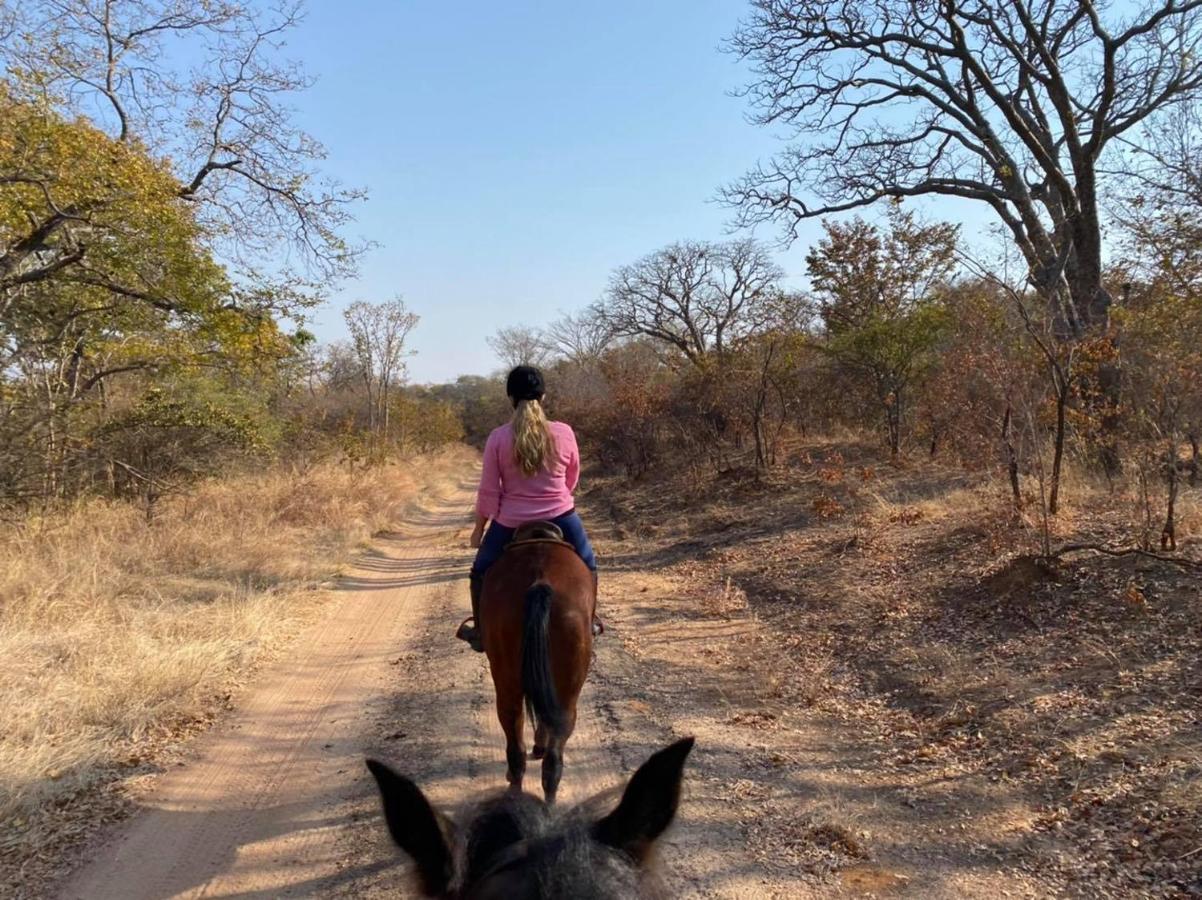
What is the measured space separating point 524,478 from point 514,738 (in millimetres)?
1520

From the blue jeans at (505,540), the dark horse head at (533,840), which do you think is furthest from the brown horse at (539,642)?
the dark horse head at (533,840)

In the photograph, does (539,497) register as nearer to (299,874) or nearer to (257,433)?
(299,874)

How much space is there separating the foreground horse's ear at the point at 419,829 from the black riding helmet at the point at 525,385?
3.10 m

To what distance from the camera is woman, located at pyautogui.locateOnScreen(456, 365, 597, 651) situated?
14.0 ft

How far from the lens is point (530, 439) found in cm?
424

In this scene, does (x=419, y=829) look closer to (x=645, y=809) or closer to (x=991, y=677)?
(x=645, y=809)

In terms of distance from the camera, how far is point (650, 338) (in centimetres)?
4397

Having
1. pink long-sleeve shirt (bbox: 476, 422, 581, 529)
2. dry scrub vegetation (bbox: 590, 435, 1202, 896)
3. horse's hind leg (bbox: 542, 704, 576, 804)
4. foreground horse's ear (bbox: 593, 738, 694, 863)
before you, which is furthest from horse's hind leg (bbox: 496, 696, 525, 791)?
foreground horse's ear (bbox: 593, 738, 694, 863)

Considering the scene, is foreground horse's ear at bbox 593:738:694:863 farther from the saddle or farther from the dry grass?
the dry grass

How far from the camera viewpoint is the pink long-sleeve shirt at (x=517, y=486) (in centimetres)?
434

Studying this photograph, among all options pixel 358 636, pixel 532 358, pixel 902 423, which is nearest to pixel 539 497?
pixel 358 636

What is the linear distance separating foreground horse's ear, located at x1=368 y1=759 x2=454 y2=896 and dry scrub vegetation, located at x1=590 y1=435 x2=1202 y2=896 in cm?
266

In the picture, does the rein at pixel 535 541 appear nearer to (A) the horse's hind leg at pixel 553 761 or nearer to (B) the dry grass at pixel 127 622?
(A) the horse's hind leg at pixel 553 761

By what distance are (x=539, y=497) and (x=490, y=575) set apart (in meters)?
0.60
